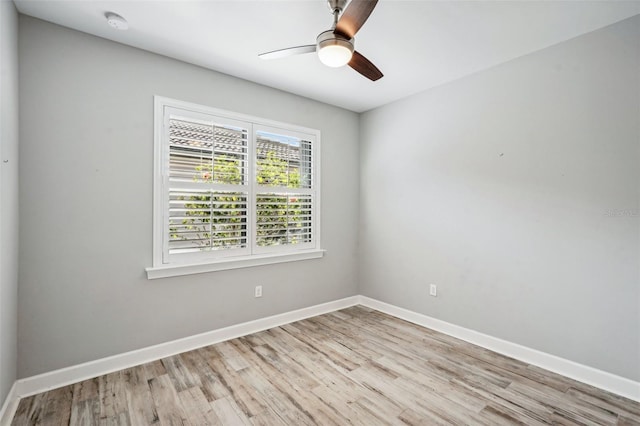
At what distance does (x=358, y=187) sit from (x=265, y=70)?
1.92 meters

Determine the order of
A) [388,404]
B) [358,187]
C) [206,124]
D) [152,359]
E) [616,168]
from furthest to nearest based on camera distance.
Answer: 1. [358,187]
2. [206,124]
3. [152,359]
4. [616,168]
5. [388,404]

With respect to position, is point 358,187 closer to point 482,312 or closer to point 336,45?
point 482,312

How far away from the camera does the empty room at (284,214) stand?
2014 millimetres

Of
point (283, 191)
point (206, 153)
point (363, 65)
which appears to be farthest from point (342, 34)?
point (283, 191)

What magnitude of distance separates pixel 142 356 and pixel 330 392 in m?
1.57

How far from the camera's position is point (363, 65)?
2043 mm

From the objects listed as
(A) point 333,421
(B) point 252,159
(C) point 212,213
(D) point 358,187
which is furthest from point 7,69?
(D) point 358,187

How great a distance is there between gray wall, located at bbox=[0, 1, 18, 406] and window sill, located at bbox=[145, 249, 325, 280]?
0.81 meters

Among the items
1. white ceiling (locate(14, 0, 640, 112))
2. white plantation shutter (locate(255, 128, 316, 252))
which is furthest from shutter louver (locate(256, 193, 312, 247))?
white ceiling (locate(14, 0, 640, 112))

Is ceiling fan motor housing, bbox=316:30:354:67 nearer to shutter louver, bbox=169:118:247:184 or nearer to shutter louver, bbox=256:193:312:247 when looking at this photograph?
shutter louver, bbox=169:118:247:184

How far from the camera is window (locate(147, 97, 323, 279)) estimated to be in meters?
2.65

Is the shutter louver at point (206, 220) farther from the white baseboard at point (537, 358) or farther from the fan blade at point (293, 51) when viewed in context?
the white baseboard at point (537, 358)

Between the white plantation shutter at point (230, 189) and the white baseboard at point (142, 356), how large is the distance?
657 millimetres

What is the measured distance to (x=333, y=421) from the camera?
1857 millimetres
